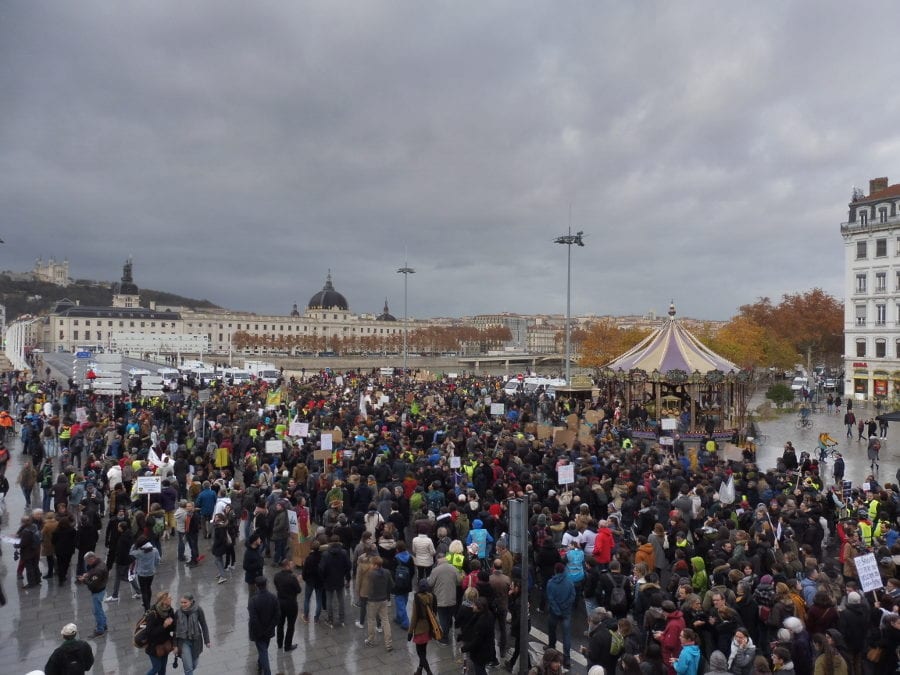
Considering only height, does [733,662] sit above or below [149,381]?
below

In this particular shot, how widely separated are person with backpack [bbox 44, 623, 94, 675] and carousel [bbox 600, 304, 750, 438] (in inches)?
772

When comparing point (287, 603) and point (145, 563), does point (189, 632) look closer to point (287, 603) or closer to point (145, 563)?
point (287, 603)

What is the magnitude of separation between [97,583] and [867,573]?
8924 mm

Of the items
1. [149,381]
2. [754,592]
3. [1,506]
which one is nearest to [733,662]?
[754,592]

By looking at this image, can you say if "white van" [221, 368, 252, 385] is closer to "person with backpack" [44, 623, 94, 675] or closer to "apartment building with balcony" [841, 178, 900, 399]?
"person with backpack" [44, 623, 94, 675]

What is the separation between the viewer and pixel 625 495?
11.0 metres

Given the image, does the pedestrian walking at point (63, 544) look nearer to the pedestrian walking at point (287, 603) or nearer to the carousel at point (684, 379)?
the pedestrian walking at point (287, 603)

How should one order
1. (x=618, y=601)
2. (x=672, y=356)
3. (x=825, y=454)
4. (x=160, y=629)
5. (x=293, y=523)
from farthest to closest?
1. (x=672, y=356)
2. (x=825, y=454)
3. (x=293, y=523)
4. (x=618, y=601)
5. (x=160, y=629)

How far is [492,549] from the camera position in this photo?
9.17 m

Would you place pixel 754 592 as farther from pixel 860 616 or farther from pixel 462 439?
pixel 462 439

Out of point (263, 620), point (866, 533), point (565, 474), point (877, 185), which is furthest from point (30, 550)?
point (877, 185)

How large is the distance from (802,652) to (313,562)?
5614 millimetres

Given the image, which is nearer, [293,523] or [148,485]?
[293,523]

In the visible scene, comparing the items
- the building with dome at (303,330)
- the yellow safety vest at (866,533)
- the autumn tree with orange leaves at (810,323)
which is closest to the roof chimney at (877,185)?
the autumn tree with orange leaves at (810,323)
